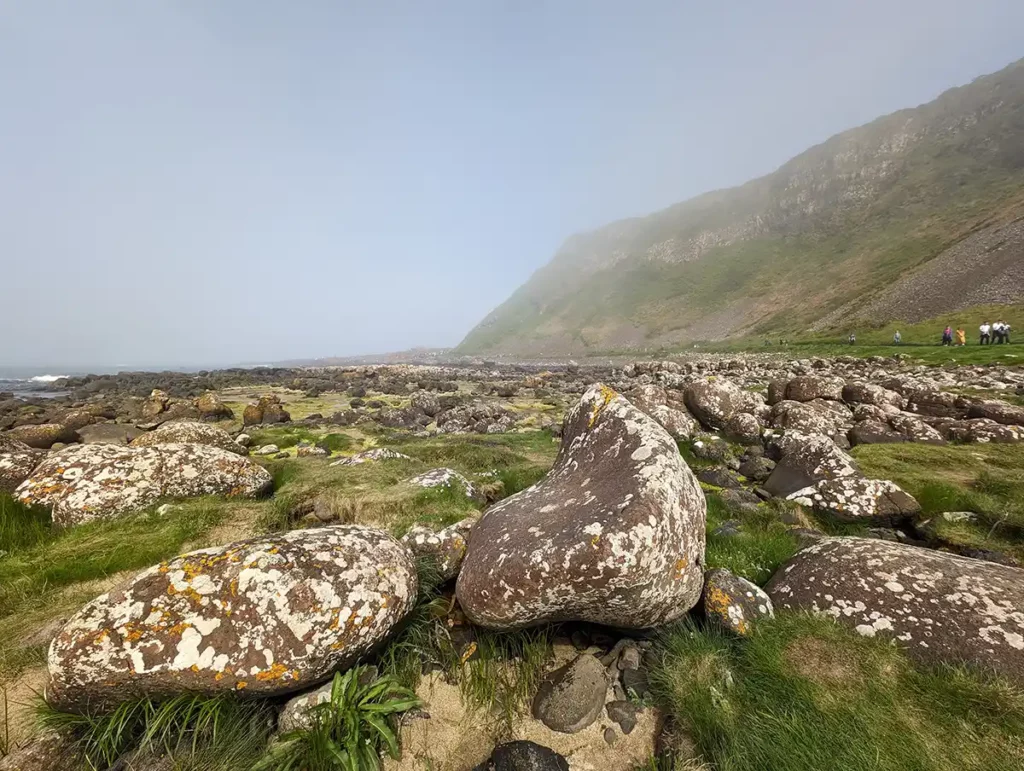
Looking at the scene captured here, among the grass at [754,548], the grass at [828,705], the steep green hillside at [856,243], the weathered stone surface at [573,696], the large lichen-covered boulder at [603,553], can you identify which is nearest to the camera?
the grass at [828,705]

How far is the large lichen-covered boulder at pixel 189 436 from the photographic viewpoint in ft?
38.5

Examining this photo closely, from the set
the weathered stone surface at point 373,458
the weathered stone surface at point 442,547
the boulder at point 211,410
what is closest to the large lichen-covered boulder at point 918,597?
the weathered stone surface at point 442,547

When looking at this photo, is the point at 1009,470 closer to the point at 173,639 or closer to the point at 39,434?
the point at 173,639

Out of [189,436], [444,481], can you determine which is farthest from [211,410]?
[444,481]

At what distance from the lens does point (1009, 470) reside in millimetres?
8281

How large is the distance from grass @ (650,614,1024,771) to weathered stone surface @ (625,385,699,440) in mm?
7929

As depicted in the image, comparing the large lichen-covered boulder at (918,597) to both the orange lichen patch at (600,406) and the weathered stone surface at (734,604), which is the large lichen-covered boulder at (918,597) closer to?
the weathered stone surface at (734,604)

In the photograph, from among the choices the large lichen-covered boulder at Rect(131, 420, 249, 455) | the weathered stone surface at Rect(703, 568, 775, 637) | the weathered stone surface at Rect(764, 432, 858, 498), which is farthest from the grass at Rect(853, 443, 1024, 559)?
the large lichen-covered boulder at Rect(131, 420, 249, 455)

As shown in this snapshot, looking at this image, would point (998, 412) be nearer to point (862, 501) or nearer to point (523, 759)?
point (862, 501)

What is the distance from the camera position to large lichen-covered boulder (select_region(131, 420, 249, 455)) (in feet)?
38.5

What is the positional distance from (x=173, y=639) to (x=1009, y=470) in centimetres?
1435

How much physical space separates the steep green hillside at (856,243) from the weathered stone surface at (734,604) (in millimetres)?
67926

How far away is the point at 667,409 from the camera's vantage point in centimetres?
1428

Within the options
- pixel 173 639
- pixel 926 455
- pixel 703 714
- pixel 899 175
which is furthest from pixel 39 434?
pixel 899 175
